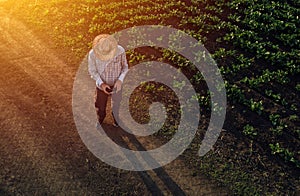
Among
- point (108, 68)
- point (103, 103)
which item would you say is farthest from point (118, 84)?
point (103, 103)

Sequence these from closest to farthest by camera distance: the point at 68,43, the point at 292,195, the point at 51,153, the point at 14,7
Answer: the point at 292,195 < the point at 51,153 < the point at 68,43 < the point at 14,7

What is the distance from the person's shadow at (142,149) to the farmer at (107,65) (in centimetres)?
97

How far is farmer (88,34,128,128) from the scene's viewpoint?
801 centimetres

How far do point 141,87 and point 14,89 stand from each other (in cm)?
326

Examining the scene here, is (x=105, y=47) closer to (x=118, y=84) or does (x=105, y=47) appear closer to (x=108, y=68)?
(x=108, y=68)

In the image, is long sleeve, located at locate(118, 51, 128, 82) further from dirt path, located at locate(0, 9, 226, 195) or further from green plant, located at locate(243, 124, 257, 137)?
green plant, located at locate(243, 124, 257, 137)

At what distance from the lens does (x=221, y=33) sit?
43.5ft

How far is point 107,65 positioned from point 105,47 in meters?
0.50

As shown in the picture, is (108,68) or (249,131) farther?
(249,131)

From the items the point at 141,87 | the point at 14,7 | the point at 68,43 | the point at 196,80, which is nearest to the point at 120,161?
the point at 141,87

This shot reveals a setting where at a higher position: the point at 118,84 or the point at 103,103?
the point at 118,84

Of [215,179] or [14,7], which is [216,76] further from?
[14,7]

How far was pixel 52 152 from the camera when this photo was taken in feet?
29.3

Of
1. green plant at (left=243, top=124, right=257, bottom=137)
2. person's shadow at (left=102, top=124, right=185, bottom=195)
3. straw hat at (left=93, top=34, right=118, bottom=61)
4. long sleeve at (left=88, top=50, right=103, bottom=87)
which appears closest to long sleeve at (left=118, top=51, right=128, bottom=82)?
straw hat at (left=93, top=34, right=118, bottom=61)
